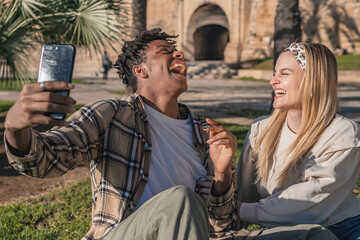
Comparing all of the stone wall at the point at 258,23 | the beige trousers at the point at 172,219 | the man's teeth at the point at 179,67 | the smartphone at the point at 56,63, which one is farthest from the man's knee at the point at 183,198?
the stone wall at the point at 258,23

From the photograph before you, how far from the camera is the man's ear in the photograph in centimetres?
259

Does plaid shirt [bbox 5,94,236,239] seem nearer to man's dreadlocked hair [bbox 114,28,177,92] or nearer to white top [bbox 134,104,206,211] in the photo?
white top [bbox 134,104,206,211]

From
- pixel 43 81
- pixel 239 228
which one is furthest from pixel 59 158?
pixel 239 228

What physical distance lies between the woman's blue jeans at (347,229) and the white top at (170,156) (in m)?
0.71

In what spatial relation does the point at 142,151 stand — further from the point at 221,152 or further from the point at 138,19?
the point at 138,19

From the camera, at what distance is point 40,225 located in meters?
4.27

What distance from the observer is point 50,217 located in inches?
176

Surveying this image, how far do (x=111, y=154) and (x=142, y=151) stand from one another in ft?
0.51

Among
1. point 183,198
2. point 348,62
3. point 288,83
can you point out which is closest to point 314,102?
point 288,83

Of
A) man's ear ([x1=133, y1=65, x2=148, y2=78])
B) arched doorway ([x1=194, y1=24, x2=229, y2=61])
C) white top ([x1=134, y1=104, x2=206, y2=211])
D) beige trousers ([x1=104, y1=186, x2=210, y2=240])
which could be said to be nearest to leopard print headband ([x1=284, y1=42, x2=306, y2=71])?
white top ([x1=134, y1=104, x2=206, y2=211])

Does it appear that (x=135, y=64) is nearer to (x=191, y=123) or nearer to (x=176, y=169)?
(x=191, y=123)

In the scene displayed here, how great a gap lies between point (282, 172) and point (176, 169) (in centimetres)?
57

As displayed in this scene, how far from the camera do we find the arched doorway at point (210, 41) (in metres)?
34.1

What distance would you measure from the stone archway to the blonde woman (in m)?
29.1
